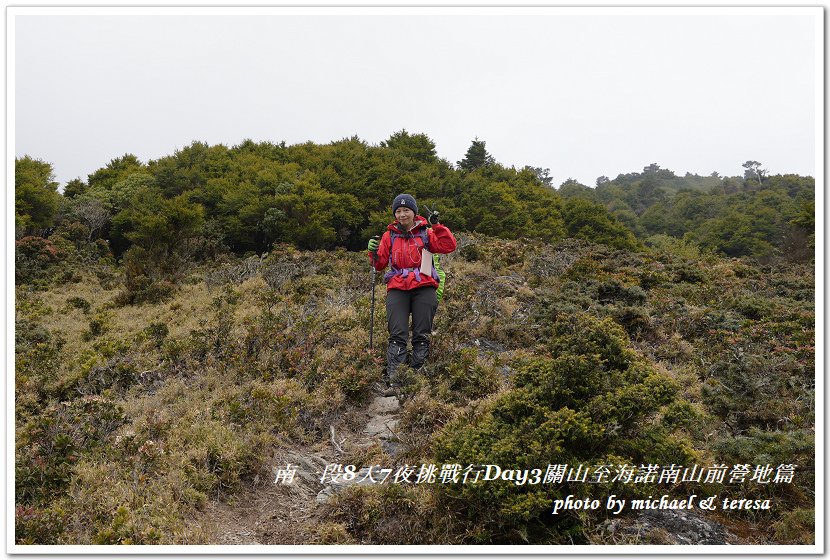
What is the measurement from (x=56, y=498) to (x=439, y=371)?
3.50 m

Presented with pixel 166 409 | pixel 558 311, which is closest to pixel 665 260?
pixel 558 311

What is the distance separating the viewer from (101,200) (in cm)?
2028

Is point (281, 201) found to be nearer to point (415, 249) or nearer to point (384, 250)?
point (384, 250)

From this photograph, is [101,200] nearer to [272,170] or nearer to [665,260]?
[272,170]

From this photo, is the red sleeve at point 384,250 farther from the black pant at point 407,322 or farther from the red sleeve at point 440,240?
the red sleeve at point 440,240

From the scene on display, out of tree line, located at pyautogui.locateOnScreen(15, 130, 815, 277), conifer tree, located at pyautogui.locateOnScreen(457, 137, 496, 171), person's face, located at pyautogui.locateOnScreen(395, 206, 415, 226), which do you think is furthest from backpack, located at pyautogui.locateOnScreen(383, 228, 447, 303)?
conifer tree, located at pyautogui.locateOnScreen(457, 137, 496, 171)

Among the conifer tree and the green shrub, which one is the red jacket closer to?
the green shrub

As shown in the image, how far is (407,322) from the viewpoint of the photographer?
5.98 meters

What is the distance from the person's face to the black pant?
768 mm

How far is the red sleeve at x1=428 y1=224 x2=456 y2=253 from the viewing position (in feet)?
19.3

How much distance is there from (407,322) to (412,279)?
0.50 m

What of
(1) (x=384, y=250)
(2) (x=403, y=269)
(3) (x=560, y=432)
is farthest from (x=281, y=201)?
(3) (x=560, y=432)

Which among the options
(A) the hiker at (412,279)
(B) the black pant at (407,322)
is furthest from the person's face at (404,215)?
(B) the black pant at (407,322)

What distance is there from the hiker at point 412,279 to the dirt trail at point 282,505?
4.45 feet
